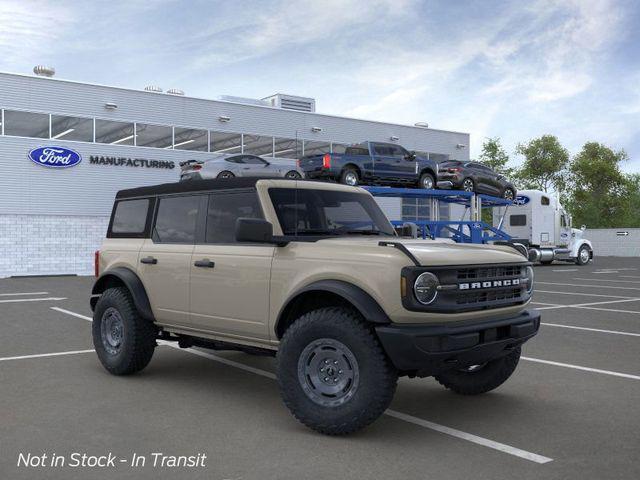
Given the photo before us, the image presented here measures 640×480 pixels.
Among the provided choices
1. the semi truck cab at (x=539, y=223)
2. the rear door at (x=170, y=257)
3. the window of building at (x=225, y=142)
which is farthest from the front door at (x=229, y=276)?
the semi truck cab at (x=539, y=223)

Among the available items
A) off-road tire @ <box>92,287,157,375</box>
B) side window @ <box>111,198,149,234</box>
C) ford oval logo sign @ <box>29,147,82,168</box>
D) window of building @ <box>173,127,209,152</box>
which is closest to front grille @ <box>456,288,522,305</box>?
off-road tire @ <box>92,287,157,375</box>

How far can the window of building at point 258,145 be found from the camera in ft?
103

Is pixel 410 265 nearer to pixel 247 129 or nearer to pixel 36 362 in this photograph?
pixel 36 362

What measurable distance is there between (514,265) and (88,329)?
7.14 metres

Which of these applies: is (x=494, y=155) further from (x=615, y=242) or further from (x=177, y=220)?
(x=177, y=220)

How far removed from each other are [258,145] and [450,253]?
90.4 ft

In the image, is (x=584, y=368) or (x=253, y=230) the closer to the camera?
(x=253, y=230)

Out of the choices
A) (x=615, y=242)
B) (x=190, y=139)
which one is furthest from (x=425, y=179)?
(x=615, y=242)

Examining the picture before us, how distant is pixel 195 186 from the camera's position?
6.42 metres

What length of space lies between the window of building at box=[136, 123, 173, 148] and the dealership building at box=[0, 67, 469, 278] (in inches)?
1.7

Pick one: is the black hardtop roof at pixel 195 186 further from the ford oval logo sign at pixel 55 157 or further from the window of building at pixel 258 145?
the window of building at pixel 258 145

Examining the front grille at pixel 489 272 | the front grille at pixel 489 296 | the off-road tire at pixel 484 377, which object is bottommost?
the off-road tire at pixel 484 377

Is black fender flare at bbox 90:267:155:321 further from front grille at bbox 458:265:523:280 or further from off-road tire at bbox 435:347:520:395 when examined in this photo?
front grille at bbox 458:265:523:280

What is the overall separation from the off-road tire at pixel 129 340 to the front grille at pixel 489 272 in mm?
3351
